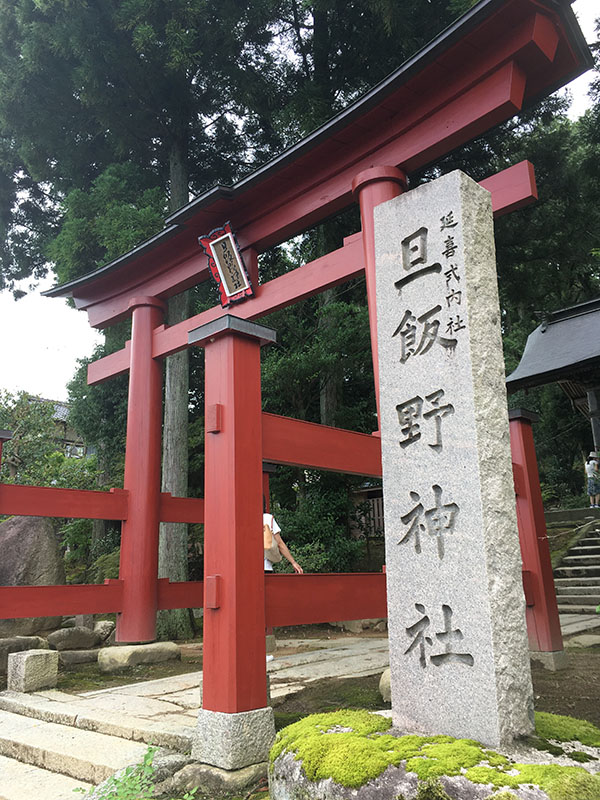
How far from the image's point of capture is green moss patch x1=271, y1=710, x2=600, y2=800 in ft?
5.99

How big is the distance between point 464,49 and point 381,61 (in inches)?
305

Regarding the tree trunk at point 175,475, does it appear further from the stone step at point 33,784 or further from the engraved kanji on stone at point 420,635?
the engraved kanji on stone at point 420,635

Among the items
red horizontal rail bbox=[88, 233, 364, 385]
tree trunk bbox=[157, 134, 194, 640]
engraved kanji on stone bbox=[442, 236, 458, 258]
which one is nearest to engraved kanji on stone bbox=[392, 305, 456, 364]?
engraved kanji on stone bbox=[442, 236, 458, 258]

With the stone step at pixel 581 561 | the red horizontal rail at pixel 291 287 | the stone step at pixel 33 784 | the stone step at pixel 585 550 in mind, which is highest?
the red horizontal rail at pixel 291 287

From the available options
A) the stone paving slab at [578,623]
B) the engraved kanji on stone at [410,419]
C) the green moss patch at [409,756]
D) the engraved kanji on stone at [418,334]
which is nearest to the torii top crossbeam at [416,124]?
the engraved kanji on stone at [418,334]

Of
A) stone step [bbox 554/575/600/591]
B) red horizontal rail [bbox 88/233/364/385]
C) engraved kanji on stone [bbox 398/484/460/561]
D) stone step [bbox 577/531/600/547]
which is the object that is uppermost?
red horizontal rail [bbox 88/233/364/385]

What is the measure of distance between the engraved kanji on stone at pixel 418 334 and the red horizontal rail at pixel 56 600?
444cm

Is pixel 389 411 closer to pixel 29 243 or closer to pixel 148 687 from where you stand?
pixel 148 687

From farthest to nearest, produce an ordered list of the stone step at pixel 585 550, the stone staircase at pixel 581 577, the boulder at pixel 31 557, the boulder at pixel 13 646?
the stone step at pixel 585 550 < the stone staircase at pixel 581 577 < the boulder at pixel 31 557 < the boulder at pixel 13 646

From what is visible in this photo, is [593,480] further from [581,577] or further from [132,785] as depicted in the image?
[132,785]

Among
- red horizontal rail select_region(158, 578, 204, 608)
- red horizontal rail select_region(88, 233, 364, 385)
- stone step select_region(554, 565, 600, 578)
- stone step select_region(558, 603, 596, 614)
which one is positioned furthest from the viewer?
stone step select_region(554, 565, 600, 578)

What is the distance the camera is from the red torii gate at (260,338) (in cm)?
341

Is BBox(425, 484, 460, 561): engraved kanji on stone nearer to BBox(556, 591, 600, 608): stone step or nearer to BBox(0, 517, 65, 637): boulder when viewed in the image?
BBox(0, 517, 65, 637): boulder

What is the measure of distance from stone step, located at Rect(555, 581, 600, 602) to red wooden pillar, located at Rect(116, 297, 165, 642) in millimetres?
6626
